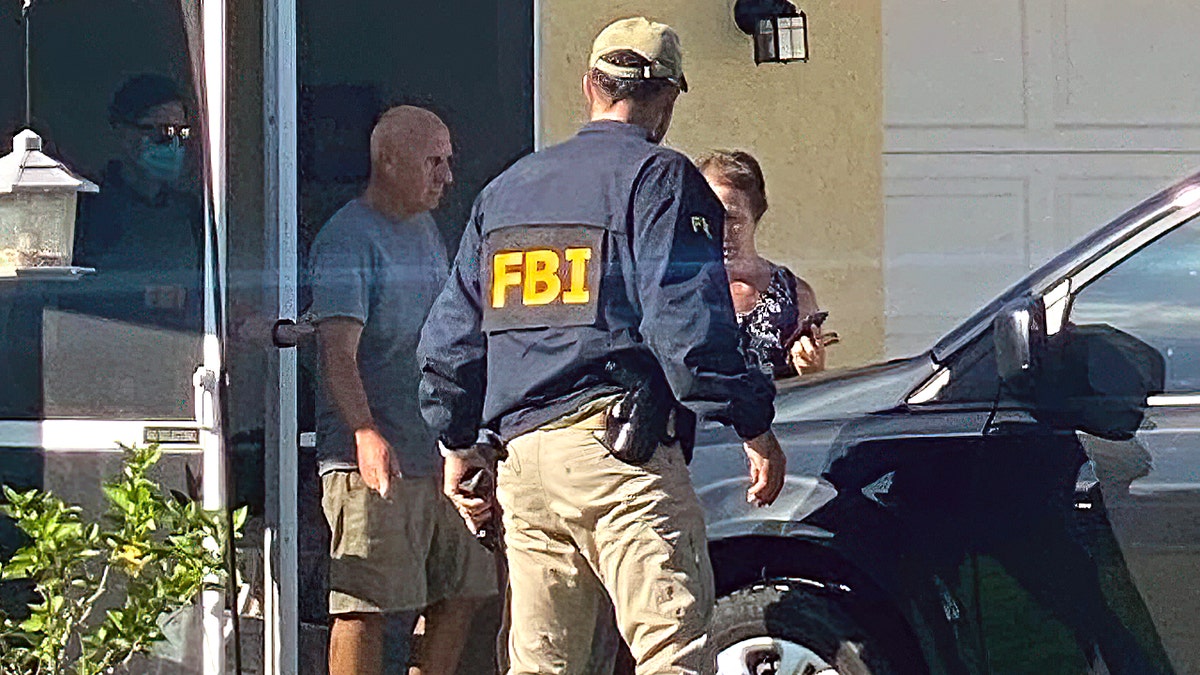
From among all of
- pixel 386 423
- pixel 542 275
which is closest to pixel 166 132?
pixel 386 423

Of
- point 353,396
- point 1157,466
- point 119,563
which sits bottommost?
point 119,563

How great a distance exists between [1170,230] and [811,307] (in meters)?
0.75

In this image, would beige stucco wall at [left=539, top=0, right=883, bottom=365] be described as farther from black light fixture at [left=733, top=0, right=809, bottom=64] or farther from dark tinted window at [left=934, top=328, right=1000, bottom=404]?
dark tinted window at [left=934, top=328, right=1000, bottom=404]

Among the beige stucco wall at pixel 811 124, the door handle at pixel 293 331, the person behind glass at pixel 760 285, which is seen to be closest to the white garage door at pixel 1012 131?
the beige stucco wall at pixel 811 124

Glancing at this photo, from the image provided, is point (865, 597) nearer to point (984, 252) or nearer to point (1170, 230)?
point (984, 252)

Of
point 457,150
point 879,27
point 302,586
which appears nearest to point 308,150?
point 457,150

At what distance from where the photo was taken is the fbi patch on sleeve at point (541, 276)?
133 inches

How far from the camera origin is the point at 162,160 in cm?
419

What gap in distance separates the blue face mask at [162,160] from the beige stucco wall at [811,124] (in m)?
1.04

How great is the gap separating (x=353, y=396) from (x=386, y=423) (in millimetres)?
111

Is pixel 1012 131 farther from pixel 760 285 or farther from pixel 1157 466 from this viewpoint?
pixel 1157 466

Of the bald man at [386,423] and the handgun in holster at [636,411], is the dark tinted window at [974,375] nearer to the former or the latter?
the handgun in holster at [636,411]

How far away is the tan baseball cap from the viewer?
3504 mm

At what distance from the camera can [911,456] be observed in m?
3.60
